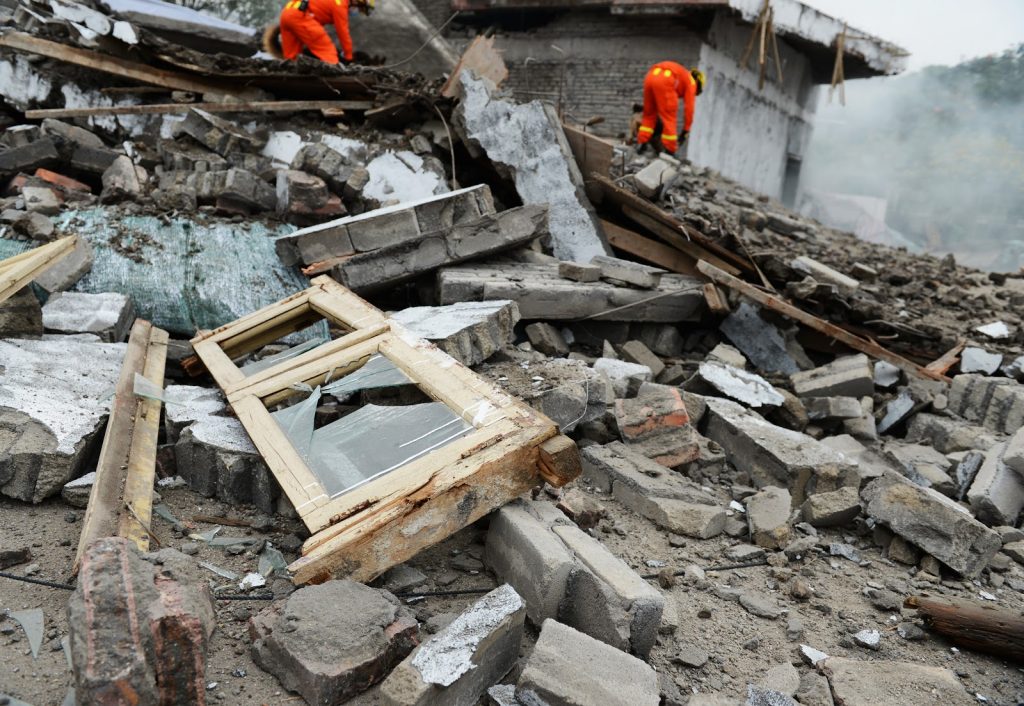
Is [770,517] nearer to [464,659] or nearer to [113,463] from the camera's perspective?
[464,659]

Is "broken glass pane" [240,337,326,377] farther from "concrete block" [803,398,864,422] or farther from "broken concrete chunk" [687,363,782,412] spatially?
"concrete block" [803,398,864,422]

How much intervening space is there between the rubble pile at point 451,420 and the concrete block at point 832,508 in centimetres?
2

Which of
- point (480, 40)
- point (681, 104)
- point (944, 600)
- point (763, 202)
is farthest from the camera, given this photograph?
point (681, 104)

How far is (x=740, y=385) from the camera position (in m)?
4.92

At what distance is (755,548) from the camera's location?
11.0ft

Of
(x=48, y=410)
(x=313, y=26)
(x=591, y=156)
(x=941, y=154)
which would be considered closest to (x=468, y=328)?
(x=48, y=410)

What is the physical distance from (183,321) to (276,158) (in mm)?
2207

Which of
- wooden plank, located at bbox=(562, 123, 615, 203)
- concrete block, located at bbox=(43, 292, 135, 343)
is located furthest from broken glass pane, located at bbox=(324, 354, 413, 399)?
wooden plank, located at bbox=(562, 123, 615, 203)

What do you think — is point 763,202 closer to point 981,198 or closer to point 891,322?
point 891,322

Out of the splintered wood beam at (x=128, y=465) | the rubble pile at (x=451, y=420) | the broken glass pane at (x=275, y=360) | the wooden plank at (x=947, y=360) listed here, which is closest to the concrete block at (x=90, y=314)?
the rubble pile at (x=451, y=420)

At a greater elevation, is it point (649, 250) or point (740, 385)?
point (649, 250)

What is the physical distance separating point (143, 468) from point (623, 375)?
2.81 metres

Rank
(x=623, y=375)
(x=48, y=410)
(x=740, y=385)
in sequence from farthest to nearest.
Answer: (x=740, y=385)
(x=623, y=375)
(x=48, y=410)

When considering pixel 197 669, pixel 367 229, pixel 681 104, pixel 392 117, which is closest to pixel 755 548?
pixel 197 669
